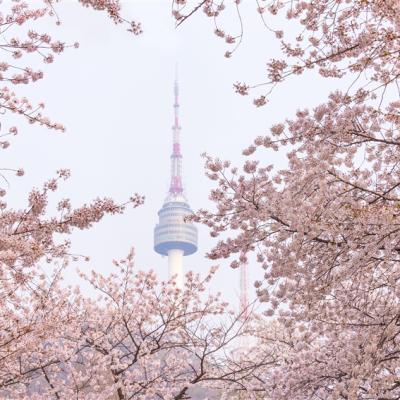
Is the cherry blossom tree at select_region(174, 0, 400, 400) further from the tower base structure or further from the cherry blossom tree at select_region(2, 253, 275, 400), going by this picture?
the tower base structure

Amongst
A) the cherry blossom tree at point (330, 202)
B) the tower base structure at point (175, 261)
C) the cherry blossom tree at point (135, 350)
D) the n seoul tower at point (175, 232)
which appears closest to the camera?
the cherry blossom tree at point (330, 202)

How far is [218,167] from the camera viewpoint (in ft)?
27.4

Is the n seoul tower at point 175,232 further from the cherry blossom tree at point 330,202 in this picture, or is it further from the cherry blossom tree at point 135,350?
the cherry blossom tree at point 330,202

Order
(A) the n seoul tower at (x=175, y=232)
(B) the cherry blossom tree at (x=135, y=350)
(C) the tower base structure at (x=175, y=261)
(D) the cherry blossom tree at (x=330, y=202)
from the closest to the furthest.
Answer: (D) the cherry blossom tree at (x=330, y=202)
(B) the cherry blossom tree at (x=135, y=350)
(A) the n seoul tower at (x=175, y=232)
(C) the tower base structure at (x=175, y=261)

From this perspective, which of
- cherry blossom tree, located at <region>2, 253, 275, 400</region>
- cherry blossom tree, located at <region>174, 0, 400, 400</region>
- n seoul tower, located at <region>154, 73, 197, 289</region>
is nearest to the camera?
cherry blossom tree, located at <region>174, 0, 400, 400</region>

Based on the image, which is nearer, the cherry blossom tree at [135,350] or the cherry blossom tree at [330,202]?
the cherry blossom tree at [330,202]

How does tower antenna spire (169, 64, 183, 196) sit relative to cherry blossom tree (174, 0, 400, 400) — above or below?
above

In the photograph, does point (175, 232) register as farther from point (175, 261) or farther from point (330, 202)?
point (330, 202)

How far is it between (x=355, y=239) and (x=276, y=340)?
22.7 feet

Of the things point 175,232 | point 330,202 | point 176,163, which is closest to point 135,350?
point 330,202

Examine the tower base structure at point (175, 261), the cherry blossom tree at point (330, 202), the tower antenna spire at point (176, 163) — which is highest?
the tower antenna spire at point (176, 163)

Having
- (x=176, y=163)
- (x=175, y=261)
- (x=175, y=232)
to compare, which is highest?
(x=176, y=163)

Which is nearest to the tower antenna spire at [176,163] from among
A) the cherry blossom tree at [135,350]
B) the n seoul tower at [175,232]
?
the n seoul tower at [175,232]

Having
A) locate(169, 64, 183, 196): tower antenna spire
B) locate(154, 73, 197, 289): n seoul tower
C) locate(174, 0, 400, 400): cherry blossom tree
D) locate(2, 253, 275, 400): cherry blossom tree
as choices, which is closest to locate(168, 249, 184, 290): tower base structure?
locate(154, 73, 197, 289): n seoul tower
